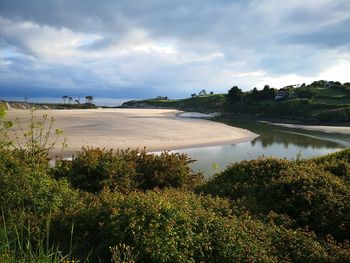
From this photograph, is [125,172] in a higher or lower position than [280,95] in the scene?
lower

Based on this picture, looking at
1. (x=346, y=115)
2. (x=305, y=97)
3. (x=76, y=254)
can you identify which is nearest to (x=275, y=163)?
(x=76, y=254)

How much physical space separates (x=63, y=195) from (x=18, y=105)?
3257 inches

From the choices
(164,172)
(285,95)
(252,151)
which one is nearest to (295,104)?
(285,95)

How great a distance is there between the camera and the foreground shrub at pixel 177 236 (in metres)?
5.13

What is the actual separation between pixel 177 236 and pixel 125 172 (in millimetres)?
5284

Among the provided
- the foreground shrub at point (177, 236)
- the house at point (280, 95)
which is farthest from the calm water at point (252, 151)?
the house at point (280, 95)

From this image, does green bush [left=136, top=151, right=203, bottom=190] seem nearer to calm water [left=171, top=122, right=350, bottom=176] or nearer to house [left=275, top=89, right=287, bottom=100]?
calm water [left=171, top=122, right=350, bottom=176]

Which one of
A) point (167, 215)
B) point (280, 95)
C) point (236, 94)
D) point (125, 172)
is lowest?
point (125, 172)

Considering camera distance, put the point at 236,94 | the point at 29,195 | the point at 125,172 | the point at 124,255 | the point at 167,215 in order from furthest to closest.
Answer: the point at 236,94
the point at 125,172
the point at 29,195
the point at 167,215
the point at 124,255

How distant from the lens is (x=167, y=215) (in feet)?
18.9

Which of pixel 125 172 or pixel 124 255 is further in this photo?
pixel 125 172

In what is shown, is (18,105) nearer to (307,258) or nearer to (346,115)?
(346,115)

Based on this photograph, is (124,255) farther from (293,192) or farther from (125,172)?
(125,172)

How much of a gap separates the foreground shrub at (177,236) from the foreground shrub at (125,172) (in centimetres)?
331
